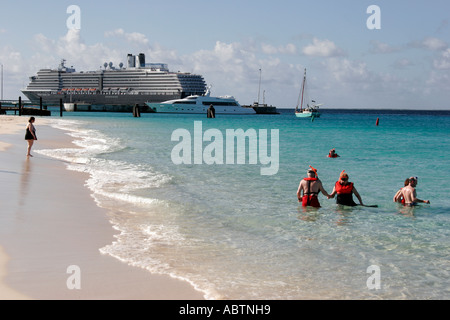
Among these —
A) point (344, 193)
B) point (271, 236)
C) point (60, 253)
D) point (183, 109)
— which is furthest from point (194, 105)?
point (60, 253)

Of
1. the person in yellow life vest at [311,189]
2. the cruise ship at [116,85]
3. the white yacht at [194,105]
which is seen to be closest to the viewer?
the person in yellow life vest at [311,189]

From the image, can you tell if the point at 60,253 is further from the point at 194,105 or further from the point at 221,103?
the point at 221,103

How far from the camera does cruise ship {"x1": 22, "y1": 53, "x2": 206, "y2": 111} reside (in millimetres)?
123938

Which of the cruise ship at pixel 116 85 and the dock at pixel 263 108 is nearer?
the cruise ship at pixel 116 85

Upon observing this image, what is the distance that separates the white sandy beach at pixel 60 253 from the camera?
211 inches

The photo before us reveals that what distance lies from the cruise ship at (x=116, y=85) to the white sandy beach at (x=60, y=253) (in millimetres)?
110380

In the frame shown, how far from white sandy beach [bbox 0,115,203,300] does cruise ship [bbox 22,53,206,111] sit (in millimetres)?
110380

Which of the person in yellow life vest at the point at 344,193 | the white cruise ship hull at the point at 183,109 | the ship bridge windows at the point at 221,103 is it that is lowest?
the person in yellow life vest at the point at 344,193

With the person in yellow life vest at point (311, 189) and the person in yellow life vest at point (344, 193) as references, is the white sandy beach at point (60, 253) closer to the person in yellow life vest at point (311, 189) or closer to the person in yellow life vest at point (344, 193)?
the person in yellow life vest at point (311, 189)

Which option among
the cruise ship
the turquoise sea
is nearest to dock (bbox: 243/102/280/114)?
the cruise ship

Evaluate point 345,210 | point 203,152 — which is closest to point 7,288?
point 345,210

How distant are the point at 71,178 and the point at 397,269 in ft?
31.1

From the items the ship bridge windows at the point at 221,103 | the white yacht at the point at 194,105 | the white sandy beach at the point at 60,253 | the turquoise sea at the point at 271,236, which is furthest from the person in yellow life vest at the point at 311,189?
the ship bridge windows at the point at 221,103
